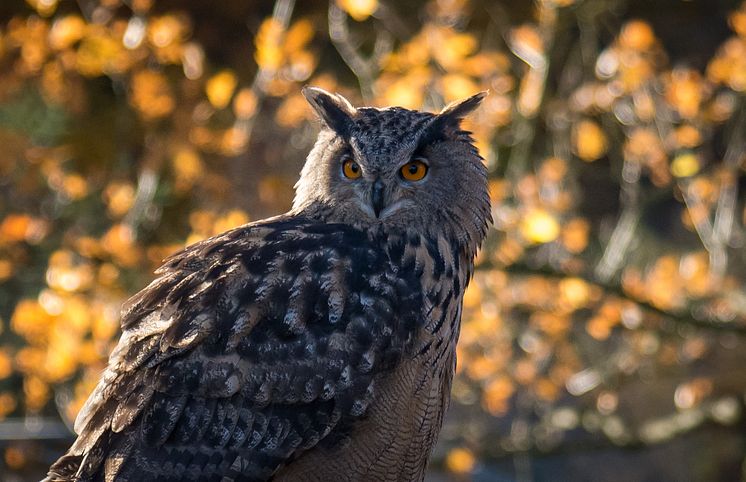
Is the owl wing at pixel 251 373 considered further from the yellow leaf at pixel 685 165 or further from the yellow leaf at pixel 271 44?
the yellow leaf at pixel 685 165

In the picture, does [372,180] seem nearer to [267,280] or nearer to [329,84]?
[267,280]

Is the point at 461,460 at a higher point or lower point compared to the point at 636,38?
lower

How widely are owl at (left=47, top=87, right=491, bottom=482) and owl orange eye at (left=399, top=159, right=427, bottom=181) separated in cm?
24

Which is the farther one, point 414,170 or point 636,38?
point 636,38

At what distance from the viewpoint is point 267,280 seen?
2514 millimetres

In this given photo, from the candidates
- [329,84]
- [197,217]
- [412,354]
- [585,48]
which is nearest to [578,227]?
[585,48]

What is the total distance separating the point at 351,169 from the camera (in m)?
2.78

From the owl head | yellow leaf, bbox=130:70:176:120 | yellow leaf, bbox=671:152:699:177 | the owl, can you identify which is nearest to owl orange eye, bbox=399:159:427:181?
the owl head

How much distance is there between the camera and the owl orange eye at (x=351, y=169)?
2759 millimetres

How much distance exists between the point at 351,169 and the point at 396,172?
129mm

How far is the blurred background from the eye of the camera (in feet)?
17.4

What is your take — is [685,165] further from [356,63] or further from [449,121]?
[449,121]

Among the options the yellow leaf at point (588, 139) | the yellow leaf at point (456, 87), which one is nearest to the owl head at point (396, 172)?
the yellow leaf at point (456, 87)

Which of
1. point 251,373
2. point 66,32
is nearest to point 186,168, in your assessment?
point 66,32
